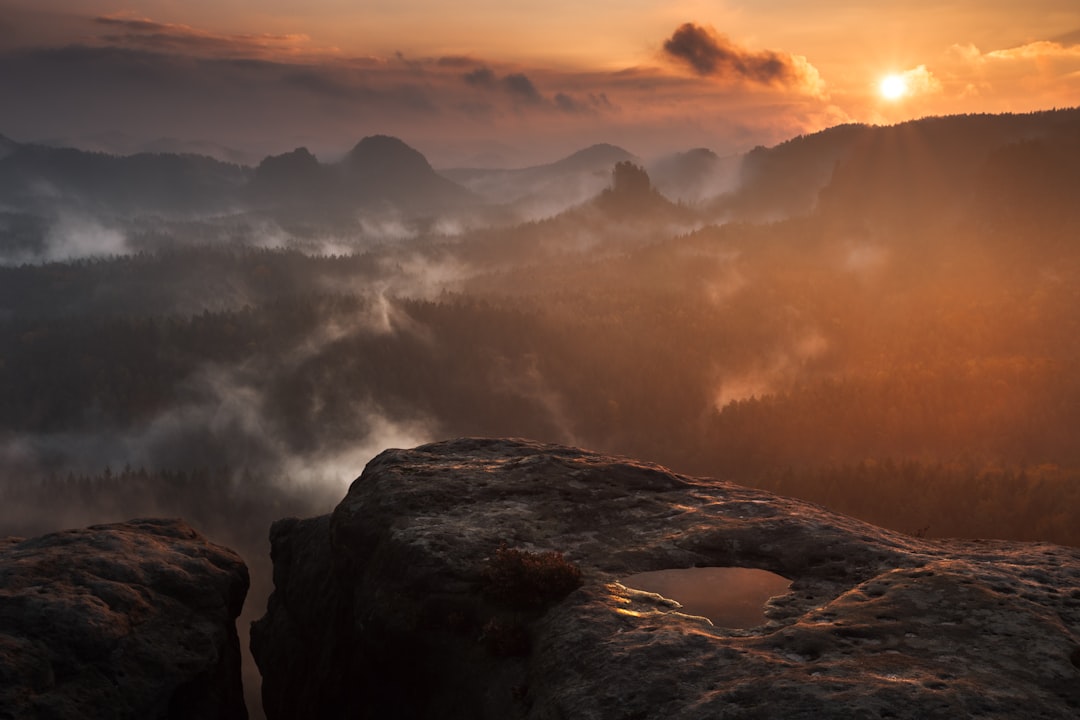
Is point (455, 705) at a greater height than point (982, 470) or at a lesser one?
greater

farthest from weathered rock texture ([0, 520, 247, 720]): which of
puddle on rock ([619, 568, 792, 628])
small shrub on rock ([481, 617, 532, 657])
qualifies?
puddle on rock ([619, 568, 792, 628])

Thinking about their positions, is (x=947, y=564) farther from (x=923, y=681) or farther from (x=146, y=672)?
(x=146, y=672)

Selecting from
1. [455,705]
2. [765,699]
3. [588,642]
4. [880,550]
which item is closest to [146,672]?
[455,705]

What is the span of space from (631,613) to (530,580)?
300 centimetres

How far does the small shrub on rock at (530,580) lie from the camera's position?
2070 centimetres

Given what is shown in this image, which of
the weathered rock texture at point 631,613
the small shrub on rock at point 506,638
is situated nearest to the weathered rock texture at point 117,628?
the weathered rock texture at point 631,613

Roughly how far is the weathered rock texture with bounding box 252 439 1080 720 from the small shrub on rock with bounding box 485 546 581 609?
1.03 ft

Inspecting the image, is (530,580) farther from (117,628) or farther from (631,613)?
(117,628)

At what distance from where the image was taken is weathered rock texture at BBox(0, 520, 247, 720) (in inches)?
843

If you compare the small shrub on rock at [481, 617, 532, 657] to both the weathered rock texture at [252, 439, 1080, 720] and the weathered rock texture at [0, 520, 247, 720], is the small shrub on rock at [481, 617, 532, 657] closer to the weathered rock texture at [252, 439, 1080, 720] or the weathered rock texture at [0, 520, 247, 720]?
the weathered rock texture at [252, 439, 1080, 720]

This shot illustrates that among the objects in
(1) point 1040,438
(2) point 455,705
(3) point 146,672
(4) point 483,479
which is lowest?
(1) point 1040,438

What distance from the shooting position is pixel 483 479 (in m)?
29.0

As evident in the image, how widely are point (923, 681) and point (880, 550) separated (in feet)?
25.9

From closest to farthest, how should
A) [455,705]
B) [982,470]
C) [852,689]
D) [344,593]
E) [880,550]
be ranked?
[852,689]
[455,705]
[880,550]
[344,593]
[982,470]
